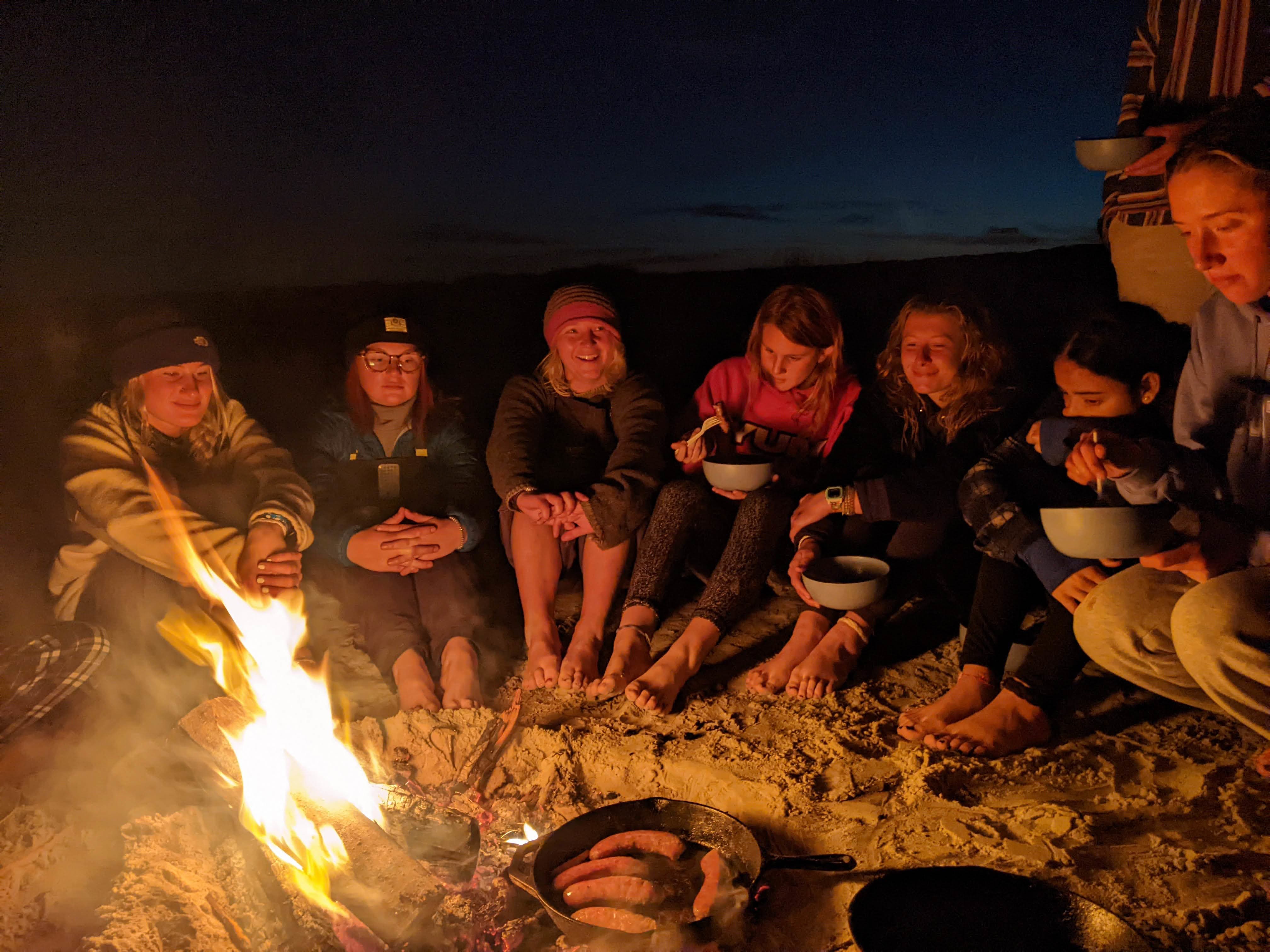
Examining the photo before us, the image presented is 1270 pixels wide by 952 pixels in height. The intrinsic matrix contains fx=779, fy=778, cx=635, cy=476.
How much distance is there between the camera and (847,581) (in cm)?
269

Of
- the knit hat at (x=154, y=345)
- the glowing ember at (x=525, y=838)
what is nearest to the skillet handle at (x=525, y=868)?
the glowing ember at (x=525, y=838)

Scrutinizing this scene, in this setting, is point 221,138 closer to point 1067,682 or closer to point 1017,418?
point 1017,418

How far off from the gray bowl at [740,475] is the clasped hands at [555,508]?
479mm

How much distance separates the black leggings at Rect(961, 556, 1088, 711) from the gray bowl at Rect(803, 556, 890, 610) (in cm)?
31

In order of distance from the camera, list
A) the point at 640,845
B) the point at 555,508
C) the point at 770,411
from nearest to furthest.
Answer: the point at 640,845 < the point at 555,508 < the point at 770,411

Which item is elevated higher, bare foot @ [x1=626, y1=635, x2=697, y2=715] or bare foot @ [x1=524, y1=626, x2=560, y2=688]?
bare foot @ [x1=626, y1=635, x2=697, y2=715]

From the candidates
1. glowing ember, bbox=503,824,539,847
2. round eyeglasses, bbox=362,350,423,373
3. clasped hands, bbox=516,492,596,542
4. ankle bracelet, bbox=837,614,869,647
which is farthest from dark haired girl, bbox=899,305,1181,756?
round eyeglasses, bbox=362,350,423,373

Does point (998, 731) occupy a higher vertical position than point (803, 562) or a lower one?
lower

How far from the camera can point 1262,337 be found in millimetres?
2000

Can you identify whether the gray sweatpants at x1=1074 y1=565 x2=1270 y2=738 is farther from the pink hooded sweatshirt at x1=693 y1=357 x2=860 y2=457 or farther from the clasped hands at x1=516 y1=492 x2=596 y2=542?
the clasped hands at x1=516 y1=492 x2=596 y2=542

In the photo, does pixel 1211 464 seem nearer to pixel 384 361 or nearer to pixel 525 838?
pixel 525 838

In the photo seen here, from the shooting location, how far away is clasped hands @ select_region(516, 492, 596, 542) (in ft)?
9.52

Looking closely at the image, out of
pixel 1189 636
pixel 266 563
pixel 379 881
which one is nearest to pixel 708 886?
pixel 379 881

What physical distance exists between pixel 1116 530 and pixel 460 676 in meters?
2.02
